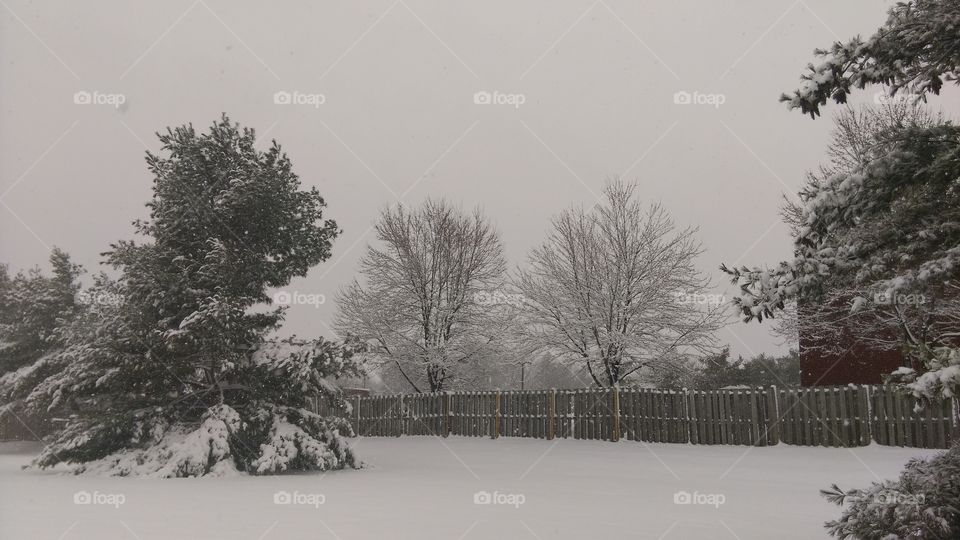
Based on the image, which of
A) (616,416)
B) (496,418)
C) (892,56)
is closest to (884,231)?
(892,56)

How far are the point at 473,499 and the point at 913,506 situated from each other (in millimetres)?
5237

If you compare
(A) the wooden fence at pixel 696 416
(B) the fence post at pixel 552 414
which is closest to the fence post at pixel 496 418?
(A) the wooden fence at pixel 696 416

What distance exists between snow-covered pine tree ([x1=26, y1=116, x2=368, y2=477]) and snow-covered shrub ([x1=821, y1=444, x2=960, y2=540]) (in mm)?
9056

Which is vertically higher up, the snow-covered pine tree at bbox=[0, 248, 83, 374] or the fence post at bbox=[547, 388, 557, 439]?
the snow-covered pine tree at bbox=[0, 248, 83, 374]

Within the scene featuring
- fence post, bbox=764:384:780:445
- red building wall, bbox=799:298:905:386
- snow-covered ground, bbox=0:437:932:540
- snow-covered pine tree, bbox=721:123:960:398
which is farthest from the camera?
red building wall, bbox=799:298:905:386

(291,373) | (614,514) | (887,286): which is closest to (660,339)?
(291,373)

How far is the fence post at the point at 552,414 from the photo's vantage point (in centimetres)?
2012

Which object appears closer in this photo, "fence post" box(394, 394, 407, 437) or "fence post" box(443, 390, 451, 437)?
"fence post" box(443, 390, 451, 437)

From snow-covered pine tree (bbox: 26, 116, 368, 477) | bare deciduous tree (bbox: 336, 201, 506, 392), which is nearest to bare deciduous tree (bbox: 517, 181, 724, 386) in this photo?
bare deciduous tree (bbox: 336, 201, 506, 392)

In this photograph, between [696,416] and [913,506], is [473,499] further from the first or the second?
[696,416]

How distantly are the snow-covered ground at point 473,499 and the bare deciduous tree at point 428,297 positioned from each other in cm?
1206

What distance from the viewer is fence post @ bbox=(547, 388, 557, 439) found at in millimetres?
20125

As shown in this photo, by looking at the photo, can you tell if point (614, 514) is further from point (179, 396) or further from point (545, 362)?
point (545, 362)

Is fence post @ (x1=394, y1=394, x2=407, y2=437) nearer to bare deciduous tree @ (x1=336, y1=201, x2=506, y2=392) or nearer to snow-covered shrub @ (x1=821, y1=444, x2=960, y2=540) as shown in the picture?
bare deciduous tree @ (x1=336, y1=201, x2=506, y2=392)
